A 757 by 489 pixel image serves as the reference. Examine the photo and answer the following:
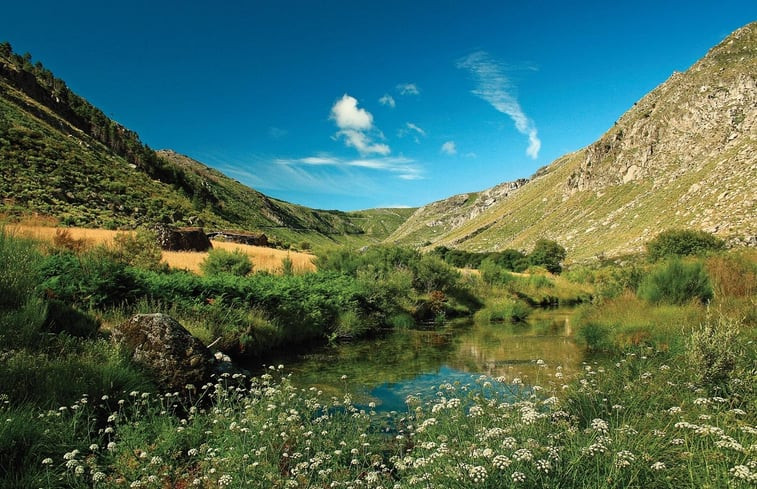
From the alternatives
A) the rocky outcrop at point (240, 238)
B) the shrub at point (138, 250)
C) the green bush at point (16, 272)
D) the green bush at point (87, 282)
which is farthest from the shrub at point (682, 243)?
the green bush at point (16, 272)

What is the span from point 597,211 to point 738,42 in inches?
1841

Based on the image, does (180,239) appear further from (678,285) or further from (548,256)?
(548,256)

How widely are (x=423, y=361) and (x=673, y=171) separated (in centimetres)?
9902

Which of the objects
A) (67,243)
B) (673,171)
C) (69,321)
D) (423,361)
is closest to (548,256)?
(673,171)

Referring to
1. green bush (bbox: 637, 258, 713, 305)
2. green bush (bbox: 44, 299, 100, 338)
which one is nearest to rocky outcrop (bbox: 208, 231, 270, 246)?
green bush (bbox: 44, 299, 100, 338)

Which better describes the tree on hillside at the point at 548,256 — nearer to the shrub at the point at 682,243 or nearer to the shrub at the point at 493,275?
the shrub at the point at 682,243

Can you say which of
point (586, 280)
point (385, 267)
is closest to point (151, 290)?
point (385, 267)

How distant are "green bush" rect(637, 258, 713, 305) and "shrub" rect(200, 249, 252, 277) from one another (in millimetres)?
18652

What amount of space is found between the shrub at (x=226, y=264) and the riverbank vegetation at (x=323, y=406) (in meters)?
6.47

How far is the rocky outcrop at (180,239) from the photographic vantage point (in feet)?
96.9

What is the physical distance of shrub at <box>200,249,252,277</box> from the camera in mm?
22641

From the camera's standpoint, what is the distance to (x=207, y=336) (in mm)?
12000

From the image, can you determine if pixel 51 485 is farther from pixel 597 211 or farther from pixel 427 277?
pixel 597 211

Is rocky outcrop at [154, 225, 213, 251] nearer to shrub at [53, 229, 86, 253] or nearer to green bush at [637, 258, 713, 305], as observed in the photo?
shrub at [53, 229, 86, 253]
